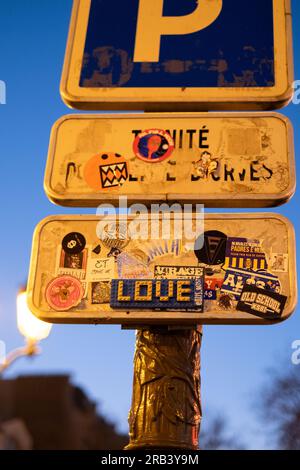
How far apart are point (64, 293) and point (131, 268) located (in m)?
0.25

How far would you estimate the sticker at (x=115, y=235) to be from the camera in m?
2.43

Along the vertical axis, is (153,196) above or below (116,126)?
below

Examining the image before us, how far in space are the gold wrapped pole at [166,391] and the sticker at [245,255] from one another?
0.32m

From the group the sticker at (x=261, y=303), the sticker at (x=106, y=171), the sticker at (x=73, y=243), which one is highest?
the sticker at (x=106, y=171)

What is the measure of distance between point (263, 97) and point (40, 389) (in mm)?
41694

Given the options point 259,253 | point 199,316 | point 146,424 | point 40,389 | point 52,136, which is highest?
point 40,389

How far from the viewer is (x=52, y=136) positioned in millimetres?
2715

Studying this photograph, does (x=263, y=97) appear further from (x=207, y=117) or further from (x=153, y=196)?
(x=153, y=196)

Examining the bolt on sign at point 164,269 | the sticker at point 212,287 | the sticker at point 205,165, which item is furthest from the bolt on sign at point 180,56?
the sticker at point 212,287

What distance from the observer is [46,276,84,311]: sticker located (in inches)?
92.4

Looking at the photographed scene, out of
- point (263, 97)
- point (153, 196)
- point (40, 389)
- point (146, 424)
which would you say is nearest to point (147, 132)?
point (153, 196)

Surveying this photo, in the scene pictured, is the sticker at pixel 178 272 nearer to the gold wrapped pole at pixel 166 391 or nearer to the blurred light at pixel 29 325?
the gold wrapped pole at pixel 166 391

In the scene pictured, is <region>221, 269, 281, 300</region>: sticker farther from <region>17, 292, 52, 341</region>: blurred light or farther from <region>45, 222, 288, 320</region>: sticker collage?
<region>17, 292, 52, 341</region>: blurred light

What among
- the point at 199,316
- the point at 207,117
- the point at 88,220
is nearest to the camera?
the point at 199,316
